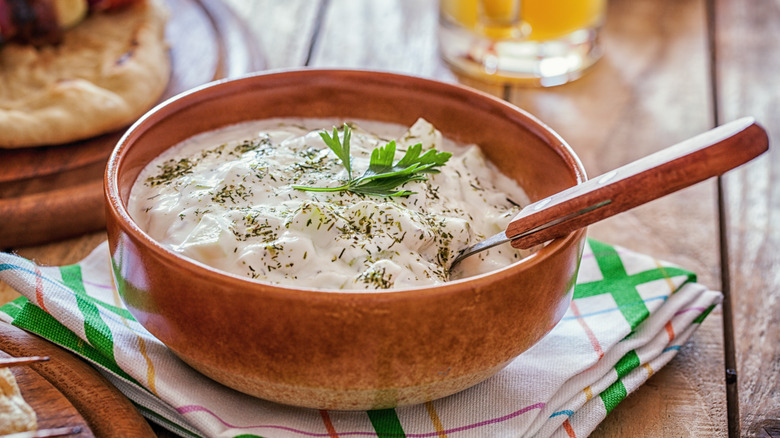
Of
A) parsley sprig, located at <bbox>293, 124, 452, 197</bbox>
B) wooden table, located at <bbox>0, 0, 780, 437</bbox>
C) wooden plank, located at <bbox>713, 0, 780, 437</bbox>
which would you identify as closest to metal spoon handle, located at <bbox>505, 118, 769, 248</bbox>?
parsley sprig, located at <bbox>293, 124, 452, 197</bbox>

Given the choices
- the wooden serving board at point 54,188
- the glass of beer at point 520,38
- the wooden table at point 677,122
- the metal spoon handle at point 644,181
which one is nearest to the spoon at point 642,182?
the metal spoon handle at point 644,181

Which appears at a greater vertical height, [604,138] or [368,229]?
[368,229]

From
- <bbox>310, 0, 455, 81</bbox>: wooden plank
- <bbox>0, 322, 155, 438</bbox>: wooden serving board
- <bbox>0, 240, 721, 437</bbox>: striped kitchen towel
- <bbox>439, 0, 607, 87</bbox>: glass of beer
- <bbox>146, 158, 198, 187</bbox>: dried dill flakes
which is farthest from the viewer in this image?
<bbox>310, 0, 455, 81</bbox>: wooden plank

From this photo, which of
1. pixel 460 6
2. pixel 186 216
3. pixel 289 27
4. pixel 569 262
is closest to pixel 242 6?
pixel 289 27

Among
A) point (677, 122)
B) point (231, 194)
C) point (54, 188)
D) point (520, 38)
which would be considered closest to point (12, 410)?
point (231, 194)

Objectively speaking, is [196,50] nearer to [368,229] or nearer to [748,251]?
[368,229]

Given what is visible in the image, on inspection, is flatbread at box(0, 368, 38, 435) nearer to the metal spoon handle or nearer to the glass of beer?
the metal spoon handle

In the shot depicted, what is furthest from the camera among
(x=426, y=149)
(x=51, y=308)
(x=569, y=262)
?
Answer: (x=426, y=149)

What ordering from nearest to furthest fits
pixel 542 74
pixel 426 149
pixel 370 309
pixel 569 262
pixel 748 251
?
1. pixel 370 309
2. pixel 569 262
3. pixel 426 149
4. pixel 748 251
5. pixel 542 74
